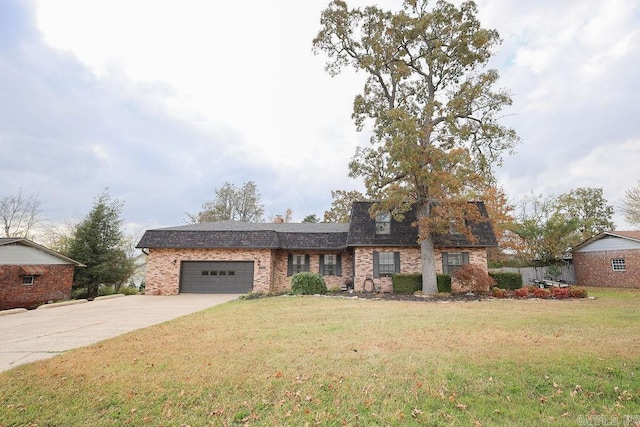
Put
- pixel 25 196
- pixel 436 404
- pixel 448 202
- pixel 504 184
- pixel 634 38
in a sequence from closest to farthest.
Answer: pixel 436 404
pixel 634 38
pixel 448 202
pixel 25 196
pixel 504 184

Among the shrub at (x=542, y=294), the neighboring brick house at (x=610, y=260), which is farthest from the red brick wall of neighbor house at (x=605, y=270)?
the shrub at (x=542, y=294)

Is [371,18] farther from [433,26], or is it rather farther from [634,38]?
[634,38]

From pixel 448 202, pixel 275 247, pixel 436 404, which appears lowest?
pixel 436 404

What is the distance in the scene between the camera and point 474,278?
14883 mm

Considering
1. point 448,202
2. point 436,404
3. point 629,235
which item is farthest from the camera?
point 629,235

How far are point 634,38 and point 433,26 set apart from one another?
8.14 meters

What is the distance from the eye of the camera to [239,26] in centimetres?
1217

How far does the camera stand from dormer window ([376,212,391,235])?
18406 millimetres

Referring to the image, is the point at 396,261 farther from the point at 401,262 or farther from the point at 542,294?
the point at 542,294

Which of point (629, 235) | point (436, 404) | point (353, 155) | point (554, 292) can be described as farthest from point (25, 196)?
point (629, 235)

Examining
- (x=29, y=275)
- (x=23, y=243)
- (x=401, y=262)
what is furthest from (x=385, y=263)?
(x=23, y=243)

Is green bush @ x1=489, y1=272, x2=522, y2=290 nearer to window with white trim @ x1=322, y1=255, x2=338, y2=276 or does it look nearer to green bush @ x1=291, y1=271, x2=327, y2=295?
window with white trim @ x1=322, y1=255, x2=338, y2=276

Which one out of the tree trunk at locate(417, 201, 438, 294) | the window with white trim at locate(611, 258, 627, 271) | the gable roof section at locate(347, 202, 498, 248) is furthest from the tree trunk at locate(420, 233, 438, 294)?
the window with white trim at locate(611, 258, 627, 271)

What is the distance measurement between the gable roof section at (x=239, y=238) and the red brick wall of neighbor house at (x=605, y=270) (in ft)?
57.0
